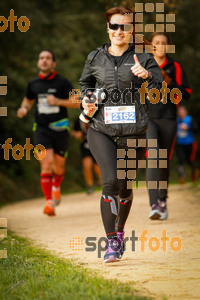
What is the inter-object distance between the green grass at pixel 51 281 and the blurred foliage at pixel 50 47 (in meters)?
11.9

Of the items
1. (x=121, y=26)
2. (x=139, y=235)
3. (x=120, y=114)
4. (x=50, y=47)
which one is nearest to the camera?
(x=120, y=114)

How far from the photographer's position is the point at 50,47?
21609 mm

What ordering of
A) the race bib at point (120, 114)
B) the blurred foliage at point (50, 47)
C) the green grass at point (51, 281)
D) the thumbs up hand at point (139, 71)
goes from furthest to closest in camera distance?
the blurred foliage at point (50, 47) < the race bib at point (120, 114) < the thumbs up hand at point (139, 71) < the green grass at point (51, 281)

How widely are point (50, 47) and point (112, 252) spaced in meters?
16.8

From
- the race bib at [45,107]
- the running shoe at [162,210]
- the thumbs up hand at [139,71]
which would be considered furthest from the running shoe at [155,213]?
the thumbs up hand at [139,71]

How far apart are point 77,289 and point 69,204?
8400mm

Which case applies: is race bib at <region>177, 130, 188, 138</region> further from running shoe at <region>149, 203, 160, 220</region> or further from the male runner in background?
running shoe at <region>149, 203, 160, 220</region>

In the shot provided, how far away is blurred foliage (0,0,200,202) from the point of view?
61.6 feet

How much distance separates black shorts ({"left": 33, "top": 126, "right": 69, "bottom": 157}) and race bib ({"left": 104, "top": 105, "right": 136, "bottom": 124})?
4257 millimetres

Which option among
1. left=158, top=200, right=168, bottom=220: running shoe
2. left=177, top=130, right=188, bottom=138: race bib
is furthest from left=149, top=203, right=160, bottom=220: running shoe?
left=177, top=130, right=188, bottom=138: race bib

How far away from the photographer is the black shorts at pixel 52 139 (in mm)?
9766

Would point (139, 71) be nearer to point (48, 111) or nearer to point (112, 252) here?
point (112, 252)

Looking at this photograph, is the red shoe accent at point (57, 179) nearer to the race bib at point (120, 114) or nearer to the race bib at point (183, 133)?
the race bib at point (120, 114)

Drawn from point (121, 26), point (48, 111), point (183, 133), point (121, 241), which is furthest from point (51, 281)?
point (183, 133)
